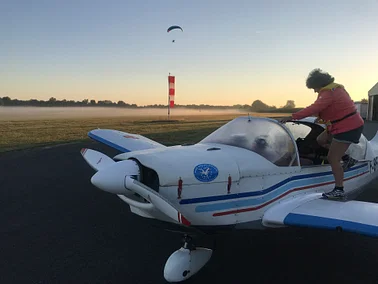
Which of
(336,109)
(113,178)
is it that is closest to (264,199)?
(336,109)

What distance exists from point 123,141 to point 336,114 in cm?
416

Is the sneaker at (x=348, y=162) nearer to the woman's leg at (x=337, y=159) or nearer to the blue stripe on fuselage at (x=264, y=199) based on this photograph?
the blue stripe on fuselage at (x=264, y=199)

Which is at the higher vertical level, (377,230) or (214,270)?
(377,230)

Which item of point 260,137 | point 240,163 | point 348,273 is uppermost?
point 260,137

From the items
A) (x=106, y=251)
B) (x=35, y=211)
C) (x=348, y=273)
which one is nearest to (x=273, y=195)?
(x=348, y=273)

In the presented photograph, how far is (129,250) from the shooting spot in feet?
12.7

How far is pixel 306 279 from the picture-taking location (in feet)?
10.8

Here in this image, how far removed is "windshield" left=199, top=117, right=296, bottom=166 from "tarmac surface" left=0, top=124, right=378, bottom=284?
1.09 meters

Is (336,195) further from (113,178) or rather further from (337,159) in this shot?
(113,178)

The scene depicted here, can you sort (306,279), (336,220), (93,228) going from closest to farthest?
(336,220)
(306,279)
(93,228)

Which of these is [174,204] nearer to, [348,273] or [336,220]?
[336,220]

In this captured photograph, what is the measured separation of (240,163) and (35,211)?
3.73m

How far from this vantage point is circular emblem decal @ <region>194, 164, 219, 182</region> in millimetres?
3096

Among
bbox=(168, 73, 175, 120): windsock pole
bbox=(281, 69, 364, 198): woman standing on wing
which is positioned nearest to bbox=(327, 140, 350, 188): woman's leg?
bbox=(281, 69, 364, 198): woman standing on wing
